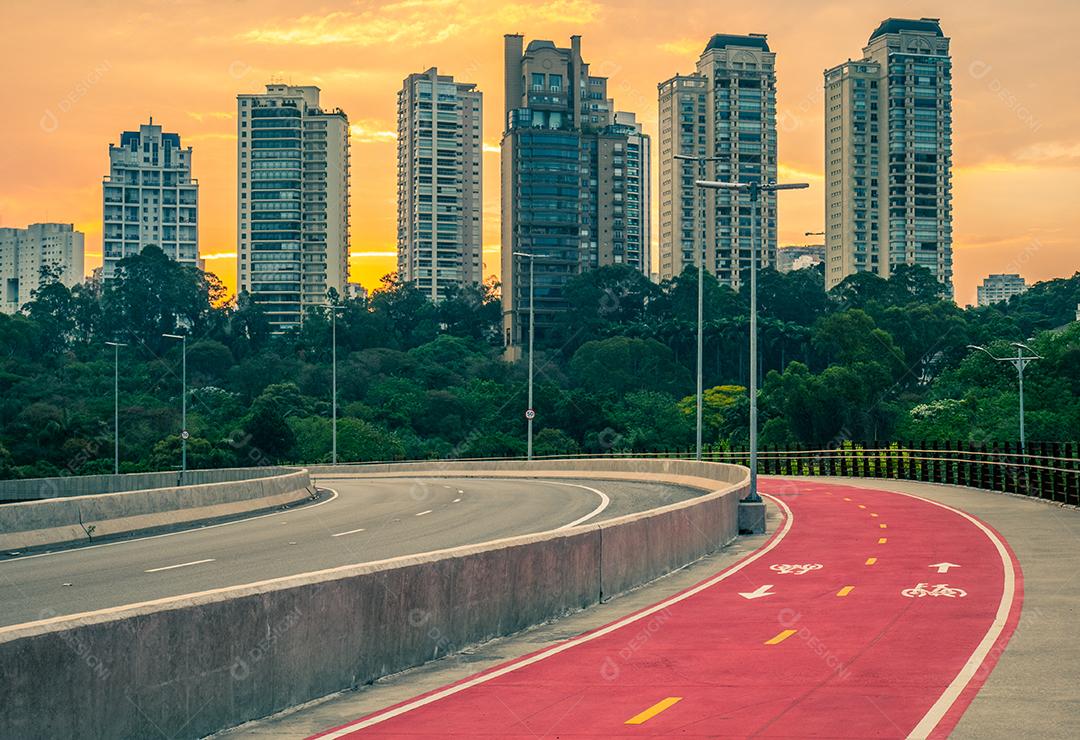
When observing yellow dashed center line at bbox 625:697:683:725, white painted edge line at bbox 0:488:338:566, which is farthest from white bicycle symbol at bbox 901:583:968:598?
white painted edge line at bbox 0:488:338:566

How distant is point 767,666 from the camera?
41.9 ft

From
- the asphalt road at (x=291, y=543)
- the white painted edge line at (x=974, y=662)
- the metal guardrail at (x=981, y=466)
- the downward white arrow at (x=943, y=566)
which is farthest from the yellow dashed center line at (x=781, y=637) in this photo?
the metal guardrail at (x=981, y=466)

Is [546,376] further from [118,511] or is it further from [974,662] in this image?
[974,662]

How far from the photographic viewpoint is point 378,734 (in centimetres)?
1002

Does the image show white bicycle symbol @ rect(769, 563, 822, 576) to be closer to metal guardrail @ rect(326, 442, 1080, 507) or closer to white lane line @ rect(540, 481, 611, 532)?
white lane line @ rect(540, 481, 611, 532)

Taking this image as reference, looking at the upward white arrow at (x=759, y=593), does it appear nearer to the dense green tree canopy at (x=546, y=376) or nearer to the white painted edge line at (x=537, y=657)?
the white painted edge line at (x=537, y=657)

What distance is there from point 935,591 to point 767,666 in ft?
20.0

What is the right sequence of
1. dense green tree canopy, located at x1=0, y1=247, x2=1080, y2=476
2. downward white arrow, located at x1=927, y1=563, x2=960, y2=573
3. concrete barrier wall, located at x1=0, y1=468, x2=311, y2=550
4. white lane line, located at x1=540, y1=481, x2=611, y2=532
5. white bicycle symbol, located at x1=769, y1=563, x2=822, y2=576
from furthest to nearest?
dense green tree canopy, located at x1=0, y1=247, x2=1080, y2=476 < white lane line, located at x1=540, y1=481, x2=611, y2=532 < concrete barrier wall, located at x1=0, y1=468, x2=311, y2=550 < white bicycle symbol, located at x1=769, y1=563, x2=822, y2=576 < downward white arrow, located at x1=927, y1=563, x2=960, y2=573

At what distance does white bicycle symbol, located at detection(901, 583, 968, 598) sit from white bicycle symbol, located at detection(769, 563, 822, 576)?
2578 mm

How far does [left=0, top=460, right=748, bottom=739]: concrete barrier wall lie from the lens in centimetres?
827

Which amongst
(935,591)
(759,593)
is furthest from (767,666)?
(935,591)

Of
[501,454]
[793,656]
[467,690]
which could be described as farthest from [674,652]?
[501,454]

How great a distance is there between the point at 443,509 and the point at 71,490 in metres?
21.3

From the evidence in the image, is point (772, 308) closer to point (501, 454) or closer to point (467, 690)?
point (501, 454)
